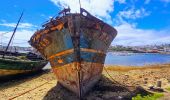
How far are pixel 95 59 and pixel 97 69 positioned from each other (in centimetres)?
65

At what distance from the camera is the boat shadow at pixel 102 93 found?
1092 cm

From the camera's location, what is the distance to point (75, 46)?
35.1 feet

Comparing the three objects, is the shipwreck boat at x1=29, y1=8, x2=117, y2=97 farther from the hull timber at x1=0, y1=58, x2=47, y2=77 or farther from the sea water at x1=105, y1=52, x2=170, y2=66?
the sea water at x1=105, y1=52, x2=170, y2=66

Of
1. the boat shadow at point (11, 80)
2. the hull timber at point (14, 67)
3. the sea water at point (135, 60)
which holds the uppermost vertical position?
the hull timber at point (14, 67)

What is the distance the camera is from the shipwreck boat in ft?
35.1

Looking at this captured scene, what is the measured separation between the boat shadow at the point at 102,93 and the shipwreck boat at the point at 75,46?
11.9 inches

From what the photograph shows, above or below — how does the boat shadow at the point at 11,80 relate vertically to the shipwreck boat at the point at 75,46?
below

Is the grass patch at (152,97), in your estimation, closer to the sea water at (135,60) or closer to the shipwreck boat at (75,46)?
the shipwreck boat at (75,46)

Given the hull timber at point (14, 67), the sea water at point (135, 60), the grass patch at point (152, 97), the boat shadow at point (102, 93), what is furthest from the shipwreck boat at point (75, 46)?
the sea water at point (135, 60)

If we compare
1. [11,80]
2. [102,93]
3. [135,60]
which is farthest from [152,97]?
[135,60]

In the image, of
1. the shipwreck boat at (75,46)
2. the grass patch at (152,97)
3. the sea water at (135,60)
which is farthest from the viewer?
the sea water at (135,60)

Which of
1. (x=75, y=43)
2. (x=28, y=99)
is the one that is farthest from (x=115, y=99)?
(x=28, y=99)

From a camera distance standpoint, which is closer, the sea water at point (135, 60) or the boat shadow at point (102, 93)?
the boat shadow at point (102, 93)

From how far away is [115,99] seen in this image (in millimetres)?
10555
